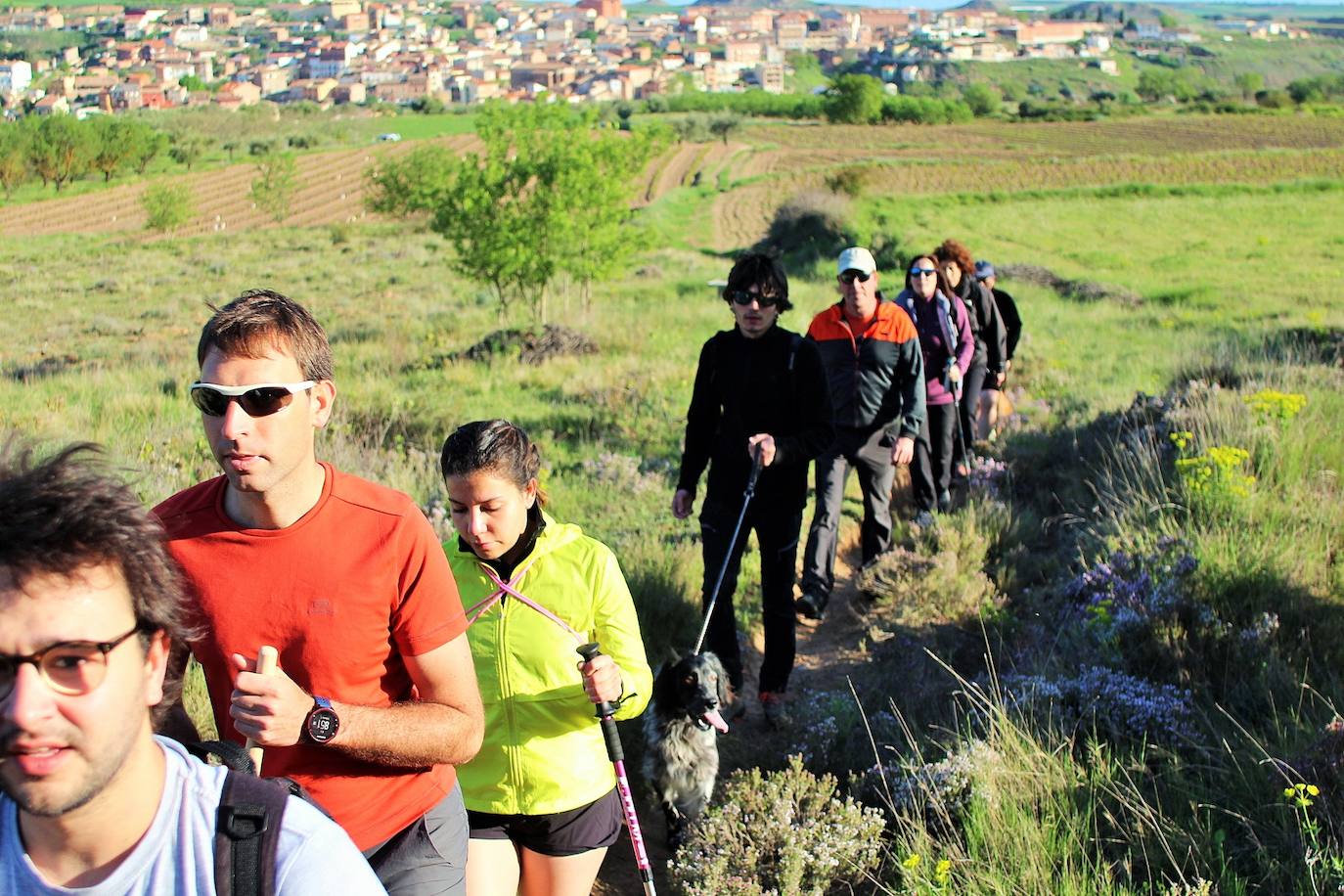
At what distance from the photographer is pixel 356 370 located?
16.4 metres

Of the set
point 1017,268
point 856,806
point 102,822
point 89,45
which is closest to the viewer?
point 102,822

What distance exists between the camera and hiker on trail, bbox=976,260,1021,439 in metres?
10.1

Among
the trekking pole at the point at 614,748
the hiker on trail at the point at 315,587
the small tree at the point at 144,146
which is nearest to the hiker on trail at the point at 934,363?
the trekking pole at the point at 614,748

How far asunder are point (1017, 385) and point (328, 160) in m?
92.6

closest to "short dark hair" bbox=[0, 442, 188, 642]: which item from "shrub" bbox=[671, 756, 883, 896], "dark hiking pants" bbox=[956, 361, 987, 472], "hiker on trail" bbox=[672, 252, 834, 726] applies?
"shrub" bbox=[671, 756, 883, 896]

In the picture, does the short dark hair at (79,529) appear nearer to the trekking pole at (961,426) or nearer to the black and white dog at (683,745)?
the black and white dog at (683,745)

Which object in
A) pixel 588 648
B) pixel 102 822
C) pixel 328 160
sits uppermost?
pixel 102 822

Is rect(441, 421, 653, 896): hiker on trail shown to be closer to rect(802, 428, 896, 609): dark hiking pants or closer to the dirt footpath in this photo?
the dirt footpath

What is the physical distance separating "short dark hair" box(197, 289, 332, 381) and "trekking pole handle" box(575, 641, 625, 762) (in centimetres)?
105

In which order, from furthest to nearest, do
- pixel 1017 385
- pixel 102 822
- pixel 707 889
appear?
pixel 1017 385 < pixel 707 889 < pixel 102 822

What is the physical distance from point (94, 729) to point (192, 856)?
229 mm

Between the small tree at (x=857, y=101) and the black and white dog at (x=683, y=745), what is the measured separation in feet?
426

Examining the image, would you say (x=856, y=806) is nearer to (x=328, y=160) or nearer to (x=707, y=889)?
(x=707, y=889)

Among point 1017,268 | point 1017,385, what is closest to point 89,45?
point 1017,268
